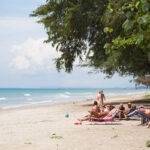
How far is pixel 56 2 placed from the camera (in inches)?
916

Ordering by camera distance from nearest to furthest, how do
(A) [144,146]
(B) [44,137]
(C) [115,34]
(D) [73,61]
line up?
(A) [144,146] < (B) [44,137] < (C) [115,34] < (D) [73,61]

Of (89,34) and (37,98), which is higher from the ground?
(89,34)

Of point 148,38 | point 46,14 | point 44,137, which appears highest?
point 46,14

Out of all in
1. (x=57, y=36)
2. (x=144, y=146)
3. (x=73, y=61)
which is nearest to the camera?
(x=144, y=146)

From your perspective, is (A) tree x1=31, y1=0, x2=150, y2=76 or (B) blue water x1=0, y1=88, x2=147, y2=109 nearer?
(A) tree x1=31, y1=0, x2=150, y2=76

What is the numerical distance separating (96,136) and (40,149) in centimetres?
246

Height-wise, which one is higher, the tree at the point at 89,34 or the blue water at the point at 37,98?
the tree at the point at 89,34

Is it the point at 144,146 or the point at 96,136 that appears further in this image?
the point at 96,136

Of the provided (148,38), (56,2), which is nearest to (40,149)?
(148,38)

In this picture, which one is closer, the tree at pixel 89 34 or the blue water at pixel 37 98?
the tree at pixel 89 34

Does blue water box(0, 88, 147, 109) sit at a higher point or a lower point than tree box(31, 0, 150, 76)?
lower

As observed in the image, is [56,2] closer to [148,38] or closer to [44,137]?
[44,137]

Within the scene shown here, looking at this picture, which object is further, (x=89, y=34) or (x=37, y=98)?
(x=37, y=98)

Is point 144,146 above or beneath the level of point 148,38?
beneath
